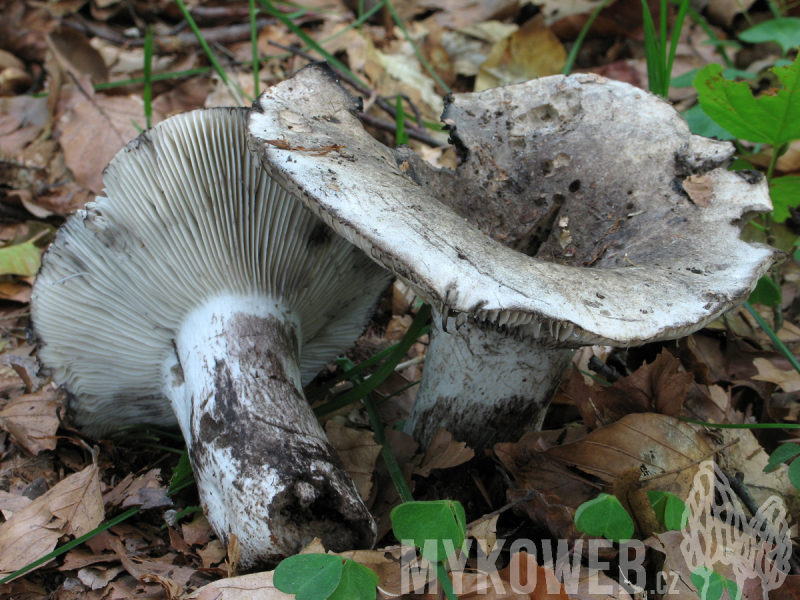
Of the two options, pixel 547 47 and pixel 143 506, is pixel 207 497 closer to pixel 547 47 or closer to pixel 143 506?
pixel 143 506

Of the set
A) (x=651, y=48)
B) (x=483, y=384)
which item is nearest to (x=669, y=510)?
(x=483, y=384)

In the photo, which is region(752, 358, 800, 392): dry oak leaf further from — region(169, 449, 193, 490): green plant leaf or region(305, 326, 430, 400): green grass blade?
region(169, 449, 193, 490): green plant leaf

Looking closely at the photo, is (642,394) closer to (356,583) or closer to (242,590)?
(356,583)

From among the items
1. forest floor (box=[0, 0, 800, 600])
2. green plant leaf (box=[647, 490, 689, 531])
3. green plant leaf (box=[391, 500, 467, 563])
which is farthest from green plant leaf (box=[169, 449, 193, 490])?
green plant leaf (box=[647, 490, 689, 531])

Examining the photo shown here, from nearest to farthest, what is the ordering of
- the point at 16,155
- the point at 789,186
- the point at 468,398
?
1. the point at 468,398
2. the point at 789,186
3. the point at 16,155

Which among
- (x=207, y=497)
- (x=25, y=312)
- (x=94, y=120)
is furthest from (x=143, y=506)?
(x=94, y=120)

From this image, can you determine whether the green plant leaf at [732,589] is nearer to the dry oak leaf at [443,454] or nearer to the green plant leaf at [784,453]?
the green plant leaf at [784,453]
